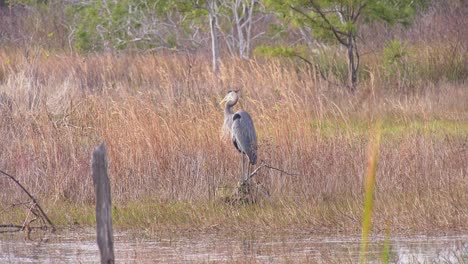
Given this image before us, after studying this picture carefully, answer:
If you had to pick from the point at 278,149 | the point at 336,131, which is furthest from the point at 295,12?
the point at 278,149

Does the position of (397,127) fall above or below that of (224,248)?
below

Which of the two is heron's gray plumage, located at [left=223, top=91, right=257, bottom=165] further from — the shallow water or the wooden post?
the wooden post

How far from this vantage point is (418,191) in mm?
9852

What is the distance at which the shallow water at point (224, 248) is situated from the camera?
25.8 ft

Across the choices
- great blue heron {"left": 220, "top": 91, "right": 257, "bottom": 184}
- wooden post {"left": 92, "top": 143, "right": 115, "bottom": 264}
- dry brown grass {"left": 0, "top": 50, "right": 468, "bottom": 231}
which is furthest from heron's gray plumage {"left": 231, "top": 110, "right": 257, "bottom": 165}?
wooden post {"left": 92, "top": 143, "right": 115, "bottom": 264}

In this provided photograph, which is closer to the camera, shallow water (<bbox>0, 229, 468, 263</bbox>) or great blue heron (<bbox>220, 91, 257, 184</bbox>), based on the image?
shallow water (<bbox>0, 229, 468, 263</bbox>)

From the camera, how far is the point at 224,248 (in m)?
8.60

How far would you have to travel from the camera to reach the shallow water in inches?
310

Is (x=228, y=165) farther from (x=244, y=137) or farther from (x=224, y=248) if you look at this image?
(x=224, y=248)

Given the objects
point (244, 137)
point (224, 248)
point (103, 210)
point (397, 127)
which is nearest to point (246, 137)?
point (244, 137)

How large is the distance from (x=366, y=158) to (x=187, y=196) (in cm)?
186

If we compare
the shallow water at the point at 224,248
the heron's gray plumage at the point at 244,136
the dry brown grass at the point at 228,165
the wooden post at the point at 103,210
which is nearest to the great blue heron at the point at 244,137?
the heron's gray plumage at the point at 244,136

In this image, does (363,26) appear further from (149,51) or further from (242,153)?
(242,153)

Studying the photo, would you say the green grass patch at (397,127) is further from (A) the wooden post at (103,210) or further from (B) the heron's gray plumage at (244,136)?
(A) the wooden post at (103,210)
